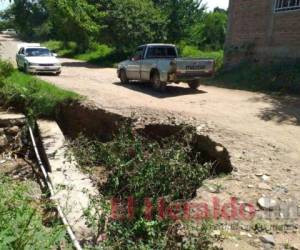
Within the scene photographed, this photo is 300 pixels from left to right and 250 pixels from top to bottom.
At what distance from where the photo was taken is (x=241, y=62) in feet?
63.0

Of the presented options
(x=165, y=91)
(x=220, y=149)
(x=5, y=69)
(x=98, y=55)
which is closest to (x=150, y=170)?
(x=220, y=149)

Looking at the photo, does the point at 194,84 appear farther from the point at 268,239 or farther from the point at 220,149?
the point at 268,239

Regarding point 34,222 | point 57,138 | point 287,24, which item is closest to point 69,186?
point 34,222

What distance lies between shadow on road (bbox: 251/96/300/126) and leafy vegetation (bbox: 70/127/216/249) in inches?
118

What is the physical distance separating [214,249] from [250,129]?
4847mm

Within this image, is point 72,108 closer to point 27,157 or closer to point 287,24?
point 27,157

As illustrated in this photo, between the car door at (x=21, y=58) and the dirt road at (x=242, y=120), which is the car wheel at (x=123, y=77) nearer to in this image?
the dirt road at (x=242, y=120)

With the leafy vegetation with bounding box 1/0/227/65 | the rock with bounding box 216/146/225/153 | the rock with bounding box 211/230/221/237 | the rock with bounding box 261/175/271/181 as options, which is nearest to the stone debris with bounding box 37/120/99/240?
the rock with bounding box 211/230/221/237

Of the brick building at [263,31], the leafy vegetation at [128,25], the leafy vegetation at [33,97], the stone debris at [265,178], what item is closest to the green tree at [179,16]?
the leafy vegetation at [128,25]

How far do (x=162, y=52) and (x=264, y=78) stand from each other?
437cm

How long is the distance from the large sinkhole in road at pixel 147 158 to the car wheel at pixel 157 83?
4254 mm

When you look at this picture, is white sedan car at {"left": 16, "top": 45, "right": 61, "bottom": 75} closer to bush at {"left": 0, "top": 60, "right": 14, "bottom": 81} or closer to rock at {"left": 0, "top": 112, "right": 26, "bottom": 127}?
bush at {"left": 0, "top": 60, "right": 14, "bottom": 81}

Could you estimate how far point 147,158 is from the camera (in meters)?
6.67

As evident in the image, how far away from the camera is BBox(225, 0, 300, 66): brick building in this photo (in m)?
16.7
